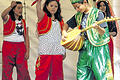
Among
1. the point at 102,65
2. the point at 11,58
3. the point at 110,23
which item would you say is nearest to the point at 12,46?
the point at 11,58

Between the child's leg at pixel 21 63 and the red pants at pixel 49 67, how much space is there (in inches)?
16.1

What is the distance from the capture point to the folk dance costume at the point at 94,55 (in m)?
4.43

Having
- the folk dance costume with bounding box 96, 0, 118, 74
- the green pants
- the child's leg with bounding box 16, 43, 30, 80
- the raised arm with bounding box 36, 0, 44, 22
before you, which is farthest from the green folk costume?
the child's leg with bounding box 16, 43, 30, 80

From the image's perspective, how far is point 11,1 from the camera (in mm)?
5734

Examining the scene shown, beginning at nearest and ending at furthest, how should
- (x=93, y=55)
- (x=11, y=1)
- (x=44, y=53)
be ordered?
1. (x=93, y=55)
2. (x=44, y=53)
3. (x=11, y=1)

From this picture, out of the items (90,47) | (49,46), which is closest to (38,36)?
(49,46)

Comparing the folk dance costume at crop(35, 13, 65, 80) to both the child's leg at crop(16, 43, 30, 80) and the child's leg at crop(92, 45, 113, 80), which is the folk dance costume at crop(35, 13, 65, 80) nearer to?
the child's leg at crop(16, 43, 30, 80)

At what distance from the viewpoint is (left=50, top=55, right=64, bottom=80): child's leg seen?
5.36 metres

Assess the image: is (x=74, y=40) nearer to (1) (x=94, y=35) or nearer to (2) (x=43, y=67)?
(1) (x=94, y=35)

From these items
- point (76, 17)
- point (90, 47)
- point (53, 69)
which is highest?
point (76, 17)

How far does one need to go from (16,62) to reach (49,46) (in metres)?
0.63

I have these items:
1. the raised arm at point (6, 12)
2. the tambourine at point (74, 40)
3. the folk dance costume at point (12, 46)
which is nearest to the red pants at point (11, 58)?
the folk dance costume at point (12, 46)

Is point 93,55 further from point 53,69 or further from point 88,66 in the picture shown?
point 53,69

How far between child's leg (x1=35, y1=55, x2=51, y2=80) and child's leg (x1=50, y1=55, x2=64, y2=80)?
0.27 ft
